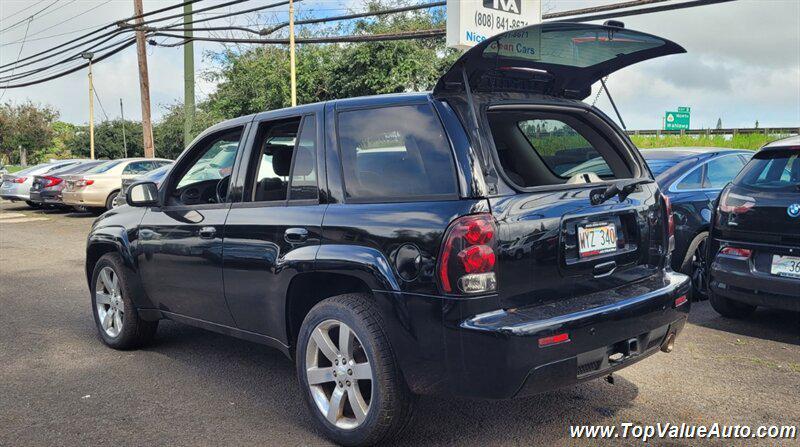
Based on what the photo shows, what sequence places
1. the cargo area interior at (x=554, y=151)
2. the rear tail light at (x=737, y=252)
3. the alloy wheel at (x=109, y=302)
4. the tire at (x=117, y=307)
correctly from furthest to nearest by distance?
the rear tail light at (x=737, y=252)
the alloy wheel at (x=109, y=302)
the tire at (x=117, y=307)
the cargo area interior at (x=554, y=151)

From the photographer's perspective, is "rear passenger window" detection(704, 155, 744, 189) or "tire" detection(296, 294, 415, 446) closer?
"tire" detection(296, 294, 415, 446)

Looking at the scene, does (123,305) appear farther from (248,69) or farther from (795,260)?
(248,69)

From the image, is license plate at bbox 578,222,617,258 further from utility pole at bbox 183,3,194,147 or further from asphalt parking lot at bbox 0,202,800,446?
utility pole at bbox 183,3,194,147

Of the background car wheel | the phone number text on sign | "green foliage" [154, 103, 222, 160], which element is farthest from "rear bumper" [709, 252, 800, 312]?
"green foliage" [154, 103, 222, 160]

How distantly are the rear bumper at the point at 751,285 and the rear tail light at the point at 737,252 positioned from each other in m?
0.03

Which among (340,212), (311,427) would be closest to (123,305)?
(311,427)

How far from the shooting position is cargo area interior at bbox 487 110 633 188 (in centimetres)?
420

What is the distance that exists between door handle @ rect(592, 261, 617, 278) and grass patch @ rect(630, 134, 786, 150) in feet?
51.4

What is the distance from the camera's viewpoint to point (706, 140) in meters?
20.8

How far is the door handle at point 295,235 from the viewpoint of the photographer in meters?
3.80

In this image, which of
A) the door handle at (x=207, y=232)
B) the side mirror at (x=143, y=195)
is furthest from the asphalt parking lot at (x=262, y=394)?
the side mirror at (x=143, y=195)

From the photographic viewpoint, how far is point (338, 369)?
366 centimetres

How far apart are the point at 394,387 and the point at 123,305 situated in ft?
9.59

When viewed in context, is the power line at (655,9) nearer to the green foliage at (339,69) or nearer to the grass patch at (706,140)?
the grass patch at (706,140)
